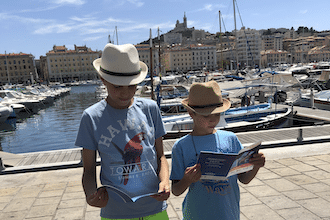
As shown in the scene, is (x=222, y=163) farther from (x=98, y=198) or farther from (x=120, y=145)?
(x=98, y=198)

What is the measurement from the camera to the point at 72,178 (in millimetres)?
5523

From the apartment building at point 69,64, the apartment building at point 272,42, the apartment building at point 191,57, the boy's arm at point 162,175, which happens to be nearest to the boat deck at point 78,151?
the boy's arm at point 162,175

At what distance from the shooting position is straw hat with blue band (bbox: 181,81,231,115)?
1929 mm

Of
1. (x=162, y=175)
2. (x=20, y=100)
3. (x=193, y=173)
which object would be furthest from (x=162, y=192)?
(x=20, y=100)

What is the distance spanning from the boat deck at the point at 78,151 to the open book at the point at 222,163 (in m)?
4.69

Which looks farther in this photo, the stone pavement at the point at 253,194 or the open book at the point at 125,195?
the stone pavement at the point at 253,194

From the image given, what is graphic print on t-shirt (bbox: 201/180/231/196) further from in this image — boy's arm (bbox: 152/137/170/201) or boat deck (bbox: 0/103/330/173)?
boat deck (bbox: 0/103/330/173)

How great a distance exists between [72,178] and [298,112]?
1236 centimetres

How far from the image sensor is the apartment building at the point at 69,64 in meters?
115

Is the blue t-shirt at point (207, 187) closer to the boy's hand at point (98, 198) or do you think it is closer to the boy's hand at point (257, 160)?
the boy's hand at point (257, 160)

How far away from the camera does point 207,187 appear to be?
6.34 feet

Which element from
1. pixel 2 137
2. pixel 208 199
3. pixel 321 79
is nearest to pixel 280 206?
pixel 208 199

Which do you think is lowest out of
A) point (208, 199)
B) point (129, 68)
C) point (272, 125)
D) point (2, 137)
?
point (2, 137)

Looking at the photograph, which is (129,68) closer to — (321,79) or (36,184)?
(36,184)
